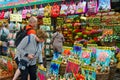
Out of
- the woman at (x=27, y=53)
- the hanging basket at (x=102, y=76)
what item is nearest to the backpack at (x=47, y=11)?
the woman at (x=27, y=53)

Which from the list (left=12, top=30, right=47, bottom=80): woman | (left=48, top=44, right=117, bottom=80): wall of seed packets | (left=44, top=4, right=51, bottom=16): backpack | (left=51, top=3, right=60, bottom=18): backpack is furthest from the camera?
(left=44, top=4, right=51, bottom=16): backpack

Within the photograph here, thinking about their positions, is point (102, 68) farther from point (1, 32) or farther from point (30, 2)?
point (30, 2)

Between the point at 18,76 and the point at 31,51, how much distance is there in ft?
1.84

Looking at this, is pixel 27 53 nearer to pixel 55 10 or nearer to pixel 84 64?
pixel 84 64

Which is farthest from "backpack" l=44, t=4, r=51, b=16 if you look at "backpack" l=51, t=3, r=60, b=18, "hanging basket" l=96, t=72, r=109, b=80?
"hanging basket" l=96, t=72, r=109, b=80

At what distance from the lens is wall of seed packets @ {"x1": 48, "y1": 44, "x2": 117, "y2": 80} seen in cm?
498

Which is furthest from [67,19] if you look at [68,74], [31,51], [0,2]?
[68,74]

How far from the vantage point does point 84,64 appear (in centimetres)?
529

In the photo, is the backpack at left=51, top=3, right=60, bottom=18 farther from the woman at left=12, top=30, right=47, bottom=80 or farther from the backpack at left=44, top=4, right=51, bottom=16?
the woman at left=12, top=30, right=47, bottom=80

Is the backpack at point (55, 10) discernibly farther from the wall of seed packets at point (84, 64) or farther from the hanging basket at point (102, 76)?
the hanging basket at point (102, 76)

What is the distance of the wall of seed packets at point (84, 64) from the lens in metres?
4.98

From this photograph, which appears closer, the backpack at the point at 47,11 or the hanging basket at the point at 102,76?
the hanging basket at the point at 102,76

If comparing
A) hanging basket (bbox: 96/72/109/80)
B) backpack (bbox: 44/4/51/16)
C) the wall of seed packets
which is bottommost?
hanging basket (bbox: 96/72/109/80)

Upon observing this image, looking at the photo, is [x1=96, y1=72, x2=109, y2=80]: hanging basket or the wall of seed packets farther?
[x1=96, y1=72, x2=109, y2=80]: hanging basket
